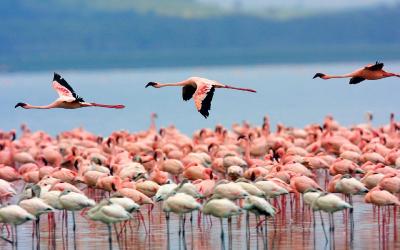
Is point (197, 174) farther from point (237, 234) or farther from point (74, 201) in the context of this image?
point (74, 201)

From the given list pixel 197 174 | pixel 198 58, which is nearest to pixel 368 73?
pixel 197 174

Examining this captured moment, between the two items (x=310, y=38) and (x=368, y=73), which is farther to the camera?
(x=310, y=38)

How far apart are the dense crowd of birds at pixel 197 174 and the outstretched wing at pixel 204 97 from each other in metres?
0.86

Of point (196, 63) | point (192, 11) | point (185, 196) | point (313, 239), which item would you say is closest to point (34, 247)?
point (185, 196)

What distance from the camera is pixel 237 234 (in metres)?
13.8

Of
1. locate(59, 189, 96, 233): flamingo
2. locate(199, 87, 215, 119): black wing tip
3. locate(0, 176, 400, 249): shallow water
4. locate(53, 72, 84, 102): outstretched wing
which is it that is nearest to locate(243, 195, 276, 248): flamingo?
locate(0, 176, 400, 249): shallow water

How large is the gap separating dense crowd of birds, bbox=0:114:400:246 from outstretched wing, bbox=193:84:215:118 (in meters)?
0.86

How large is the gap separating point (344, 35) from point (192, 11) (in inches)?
806

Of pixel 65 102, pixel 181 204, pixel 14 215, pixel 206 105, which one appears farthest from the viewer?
pixel 65 102

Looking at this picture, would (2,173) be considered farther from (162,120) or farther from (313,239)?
(162,120)

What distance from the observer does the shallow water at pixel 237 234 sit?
1309 centimetres

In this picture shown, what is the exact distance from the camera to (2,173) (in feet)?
56.1

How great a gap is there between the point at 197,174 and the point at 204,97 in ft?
5.91

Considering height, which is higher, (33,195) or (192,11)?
(192,11)
